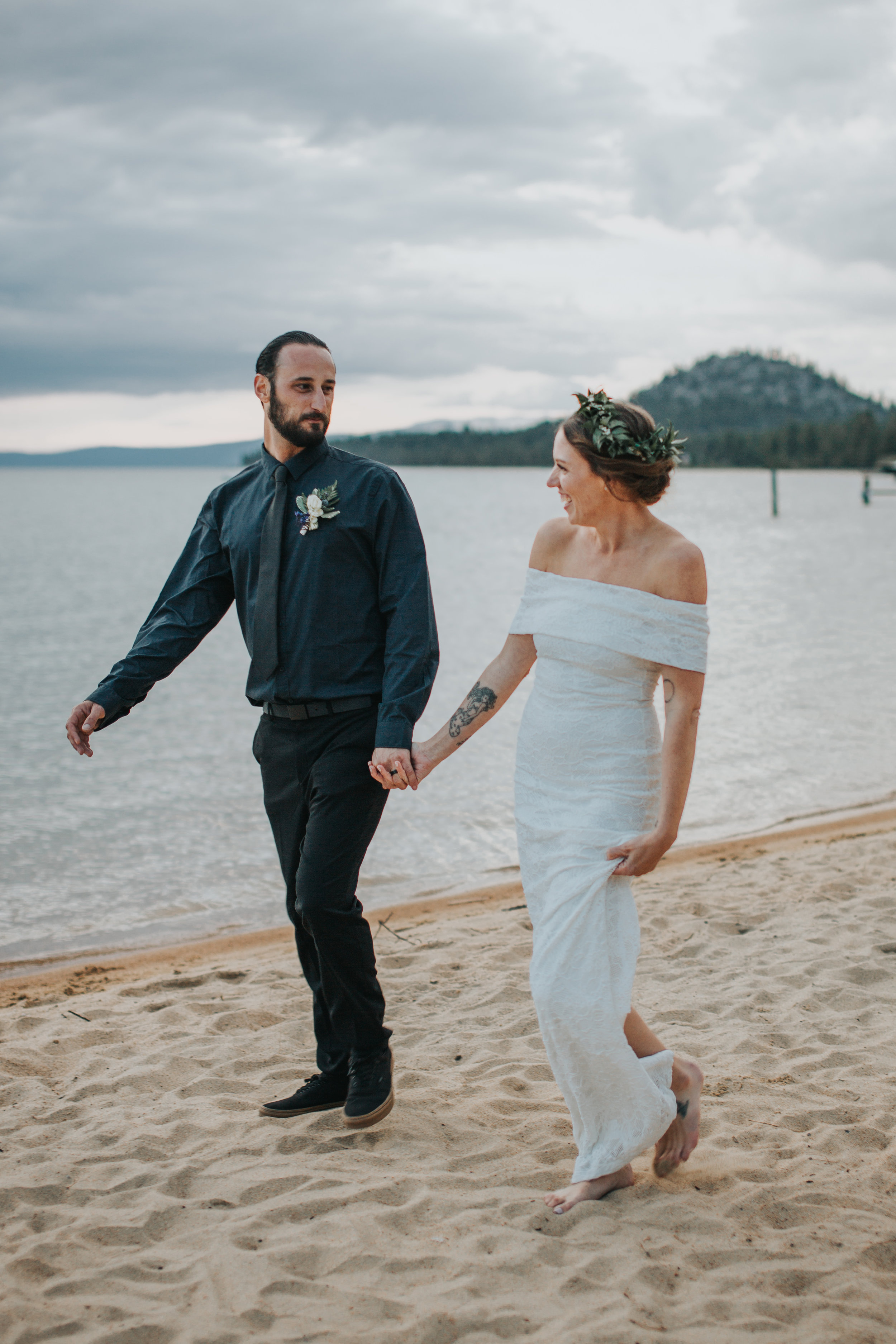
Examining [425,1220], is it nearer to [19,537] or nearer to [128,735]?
[128,735]

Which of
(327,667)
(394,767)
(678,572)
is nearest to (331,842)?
(394,767)

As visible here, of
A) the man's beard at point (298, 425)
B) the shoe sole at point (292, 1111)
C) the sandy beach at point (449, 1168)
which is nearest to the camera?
the sandy beach at point (449, 1168)

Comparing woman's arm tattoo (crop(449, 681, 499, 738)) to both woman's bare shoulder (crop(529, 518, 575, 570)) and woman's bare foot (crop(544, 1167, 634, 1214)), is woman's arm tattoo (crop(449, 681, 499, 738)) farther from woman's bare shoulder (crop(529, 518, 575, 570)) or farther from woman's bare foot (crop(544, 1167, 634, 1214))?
woman's bare foot (crop(544, 1167, 634, 1214))

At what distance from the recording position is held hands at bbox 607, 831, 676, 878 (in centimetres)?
289

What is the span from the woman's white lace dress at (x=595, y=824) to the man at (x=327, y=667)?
1.84 feet

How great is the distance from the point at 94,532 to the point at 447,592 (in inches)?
1799

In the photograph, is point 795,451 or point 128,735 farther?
point 795,451

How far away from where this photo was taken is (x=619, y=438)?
9.57ft

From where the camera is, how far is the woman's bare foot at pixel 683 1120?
321cm

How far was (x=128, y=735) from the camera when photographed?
1407 cm

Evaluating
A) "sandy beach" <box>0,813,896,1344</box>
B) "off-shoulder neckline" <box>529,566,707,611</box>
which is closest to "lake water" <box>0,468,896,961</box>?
"sandy beach" <box>0,813,896,1344</box>

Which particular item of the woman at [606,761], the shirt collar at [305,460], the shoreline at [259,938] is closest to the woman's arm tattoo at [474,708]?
the woman at [606,761]

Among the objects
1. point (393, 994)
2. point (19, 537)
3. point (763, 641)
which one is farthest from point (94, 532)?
point (393, 994)

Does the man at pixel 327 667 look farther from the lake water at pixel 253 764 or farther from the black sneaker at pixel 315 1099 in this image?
the lake water at pixel 253 764
